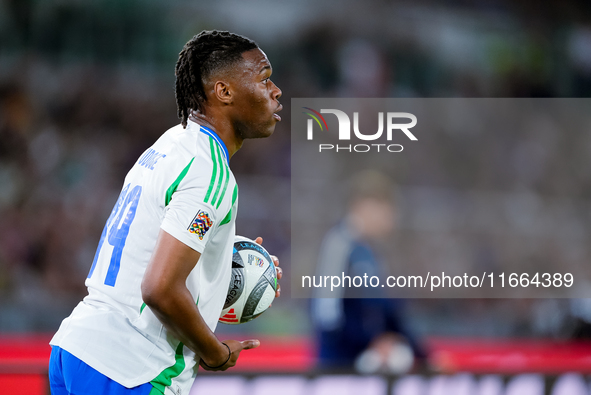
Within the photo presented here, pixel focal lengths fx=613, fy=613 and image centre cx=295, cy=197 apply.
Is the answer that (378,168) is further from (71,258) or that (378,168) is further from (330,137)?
(71,258)

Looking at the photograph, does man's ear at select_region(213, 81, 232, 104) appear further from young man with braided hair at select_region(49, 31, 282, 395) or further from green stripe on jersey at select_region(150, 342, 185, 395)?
green stripe on jersey at select_region(150, 342, 185, 395)

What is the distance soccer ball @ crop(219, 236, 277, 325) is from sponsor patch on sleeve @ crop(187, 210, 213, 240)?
0.58 meters

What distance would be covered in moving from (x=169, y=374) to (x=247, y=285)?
52 cm

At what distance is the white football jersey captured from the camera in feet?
6.01

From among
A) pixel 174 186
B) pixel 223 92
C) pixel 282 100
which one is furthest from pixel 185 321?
pixel 282 100

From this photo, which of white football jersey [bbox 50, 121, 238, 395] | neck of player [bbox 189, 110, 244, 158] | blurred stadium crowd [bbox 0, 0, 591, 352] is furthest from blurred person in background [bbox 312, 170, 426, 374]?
blurred stadium crowd [bbox 0, 0, 591, 352]

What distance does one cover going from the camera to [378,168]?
9.42 metres

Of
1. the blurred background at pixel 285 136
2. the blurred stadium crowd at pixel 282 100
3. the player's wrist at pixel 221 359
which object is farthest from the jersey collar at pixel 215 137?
the blurred stadium crowd at pixel 282 100

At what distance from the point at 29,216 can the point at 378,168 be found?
497 cm

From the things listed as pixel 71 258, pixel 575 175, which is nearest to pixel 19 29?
pixel 71 258

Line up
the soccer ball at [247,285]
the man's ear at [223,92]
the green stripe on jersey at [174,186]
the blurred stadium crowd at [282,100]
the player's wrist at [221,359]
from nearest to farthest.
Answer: the green stripe on jersey at [174,186] < the player's wrist at [221,359] < the man's ear at [223,92] < the soccer ball at [247,285] < the blurred stadium crowd at [282,100]

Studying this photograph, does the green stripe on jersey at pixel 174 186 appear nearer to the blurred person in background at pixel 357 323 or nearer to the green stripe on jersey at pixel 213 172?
the green stripe on jersey at pixel 213 172

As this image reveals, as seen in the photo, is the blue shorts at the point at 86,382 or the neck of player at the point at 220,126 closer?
the blue shorts at the point at 86,382

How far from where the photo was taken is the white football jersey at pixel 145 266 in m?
1.83
